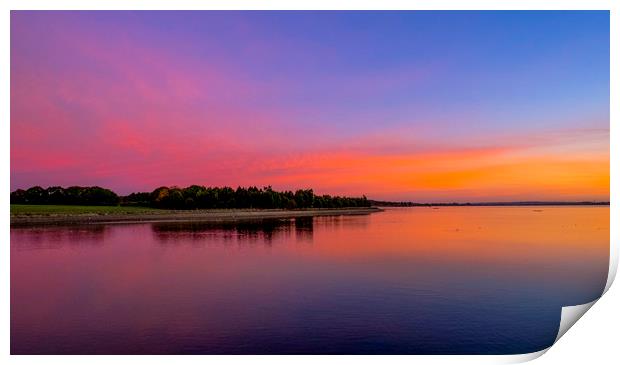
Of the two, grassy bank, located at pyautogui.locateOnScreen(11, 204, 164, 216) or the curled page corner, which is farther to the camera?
grassy bank, located at pyautogui.locateOnScreen(11, 204, 164, 216)

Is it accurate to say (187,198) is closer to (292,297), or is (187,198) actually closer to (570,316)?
(292,297)

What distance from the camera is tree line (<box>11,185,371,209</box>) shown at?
27217 mm

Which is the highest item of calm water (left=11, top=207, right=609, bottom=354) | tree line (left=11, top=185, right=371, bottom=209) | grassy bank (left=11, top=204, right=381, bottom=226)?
tree line (left=11, top=185, right=371, bottom=209)

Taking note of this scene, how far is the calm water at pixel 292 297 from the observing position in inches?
264

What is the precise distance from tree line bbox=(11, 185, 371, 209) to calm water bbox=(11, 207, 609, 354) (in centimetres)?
1231

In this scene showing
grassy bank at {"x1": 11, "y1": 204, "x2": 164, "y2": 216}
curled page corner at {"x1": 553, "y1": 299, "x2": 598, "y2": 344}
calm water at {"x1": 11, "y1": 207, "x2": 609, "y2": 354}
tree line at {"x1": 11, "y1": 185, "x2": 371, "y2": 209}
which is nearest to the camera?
calm water at {"x1": 11, "y1": 207, "x2": 609, "y2": 354}

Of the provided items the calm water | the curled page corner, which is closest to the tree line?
the calm water

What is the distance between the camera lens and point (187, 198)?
142ft

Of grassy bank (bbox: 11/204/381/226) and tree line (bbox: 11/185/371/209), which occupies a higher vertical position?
tree line (bbox: 11/185/371/209)

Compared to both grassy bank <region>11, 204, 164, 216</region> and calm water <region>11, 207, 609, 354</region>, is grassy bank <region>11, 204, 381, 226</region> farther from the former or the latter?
calm water <region>11, 207, 609, 354</region>

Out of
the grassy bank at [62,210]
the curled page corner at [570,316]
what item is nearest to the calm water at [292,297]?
the curled page corner at [570,316]
